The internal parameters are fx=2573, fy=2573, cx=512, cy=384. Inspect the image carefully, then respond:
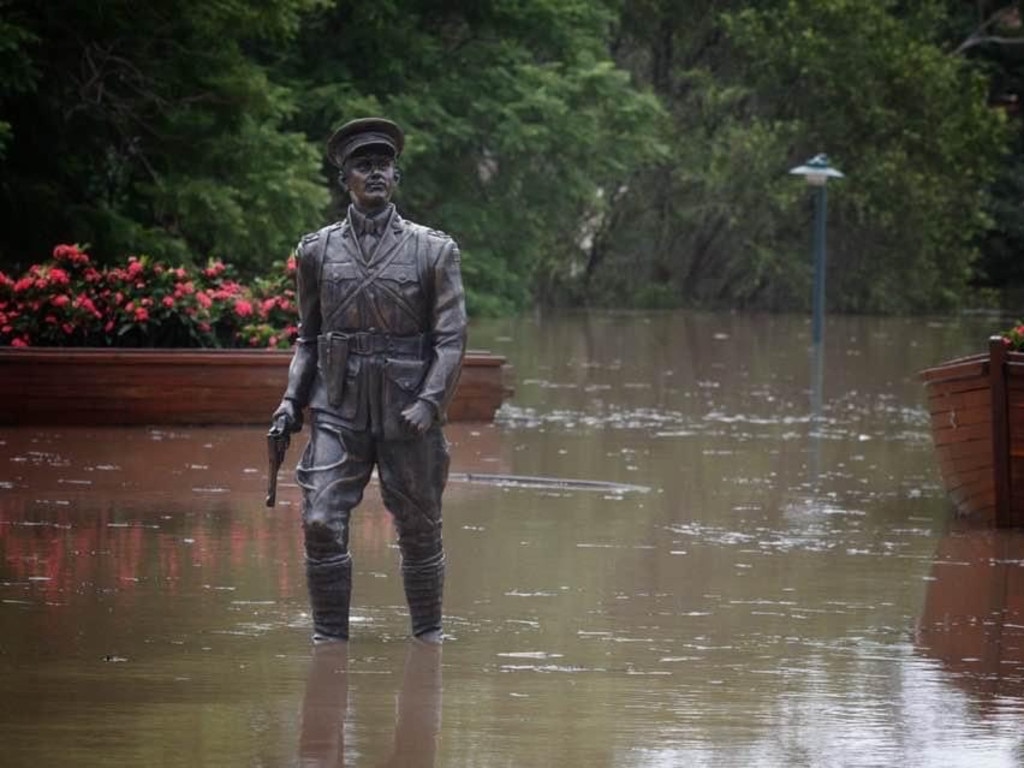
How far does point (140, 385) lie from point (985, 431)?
7448 millimetres

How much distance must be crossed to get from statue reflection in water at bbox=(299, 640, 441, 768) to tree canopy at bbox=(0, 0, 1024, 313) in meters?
14.3

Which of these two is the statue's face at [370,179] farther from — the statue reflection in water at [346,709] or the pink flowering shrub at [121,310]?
the pink flowering shrub at [121,310]

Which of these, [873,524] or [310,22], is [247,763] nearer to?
[873,524]

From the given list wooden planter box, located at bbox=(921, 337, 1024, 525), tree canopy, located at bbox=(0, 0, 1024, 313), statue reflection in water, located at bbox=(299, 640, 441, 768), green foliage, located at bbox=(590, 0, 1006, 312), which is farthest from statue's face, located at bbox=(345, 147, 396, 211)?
green foliage, located at bbox=(590, 0, 1006, 312)

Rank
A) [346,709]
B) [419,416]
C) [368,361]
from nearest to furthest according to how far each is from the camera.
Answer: [346,709], [419,416], [368,361]

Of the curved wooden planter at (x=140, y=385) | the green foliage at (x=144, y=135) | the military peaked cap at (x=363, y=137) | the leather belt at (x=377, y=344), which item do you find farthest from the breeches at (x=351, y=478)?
the green foliage at (x=144, y=135)

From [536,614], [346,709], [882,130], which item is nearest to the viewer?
[346,709]

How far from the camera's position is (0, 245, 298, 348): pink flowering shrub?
2003cm

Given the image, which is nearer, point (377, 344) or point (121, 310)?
point (377, 344)

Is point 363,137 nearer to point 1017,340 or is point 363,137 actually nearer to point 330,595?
point 330,595

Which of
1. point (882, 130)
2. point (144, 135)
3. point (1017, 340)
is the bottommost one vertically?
point (1017, 340)

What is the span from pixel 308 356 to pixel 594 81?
111 ft

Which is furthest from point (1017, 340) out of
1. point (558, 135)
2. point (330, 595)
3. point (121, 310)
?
point (558, 135)

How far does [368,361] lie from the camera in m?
9.53
